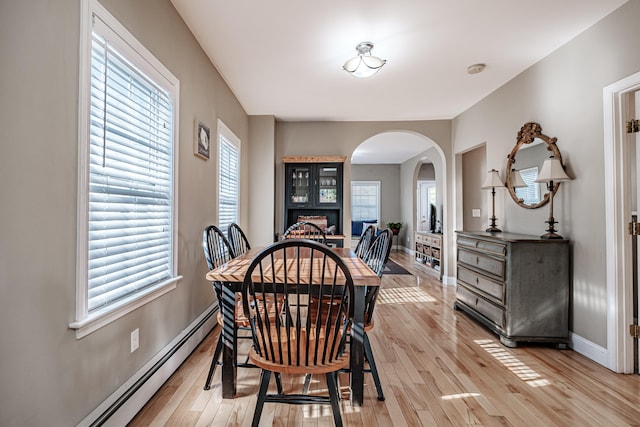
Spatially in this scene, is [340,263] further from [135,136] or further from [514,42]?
[514,42]

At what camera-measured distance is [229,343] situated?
1826mm

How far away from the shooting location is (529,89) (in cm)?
318

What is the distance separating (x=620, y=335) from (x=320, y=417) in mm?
2232

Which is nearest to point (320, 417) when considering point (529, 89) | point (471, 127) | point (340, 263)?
point (340, 263)

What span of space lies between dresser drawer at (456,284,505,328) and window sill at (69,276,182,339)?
9.11 feet

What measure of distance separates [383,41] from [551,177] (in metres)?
1.85

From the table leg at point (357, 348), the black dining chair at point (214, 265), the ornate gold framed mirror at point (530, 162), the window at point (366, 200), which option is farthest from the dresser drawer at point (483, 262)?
the window at point (366, 200)

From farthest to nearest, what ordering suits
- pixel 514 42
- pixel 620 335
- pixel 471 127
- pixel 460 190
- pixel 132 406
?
pixel 460 190 → pixel 471 127 → pixel 514 42 → pixel 620 335 → pixel 132 406

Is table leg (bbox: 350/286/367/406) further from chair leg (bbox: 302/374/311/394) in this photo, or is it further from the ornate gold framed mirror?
the ornate gold framed mirror

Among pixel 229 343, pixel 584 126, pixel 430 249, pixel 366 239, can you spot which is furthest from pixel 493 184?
pixel 229 343

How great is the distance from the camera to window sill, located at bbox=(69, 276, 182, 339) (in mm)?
1317

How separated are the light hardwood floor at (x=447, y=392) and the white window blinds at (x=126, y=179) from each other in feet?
2.50

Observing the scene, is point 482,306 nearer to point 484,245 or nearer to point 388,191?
point 484,245

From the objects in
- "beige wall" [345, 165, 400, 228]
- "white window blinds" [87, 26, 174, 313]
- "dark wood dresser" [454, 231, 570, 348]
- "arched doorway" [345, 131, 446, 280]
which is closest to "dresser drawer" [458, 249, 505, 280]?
"dark wood dresser" [454, 231, 570, 348]
